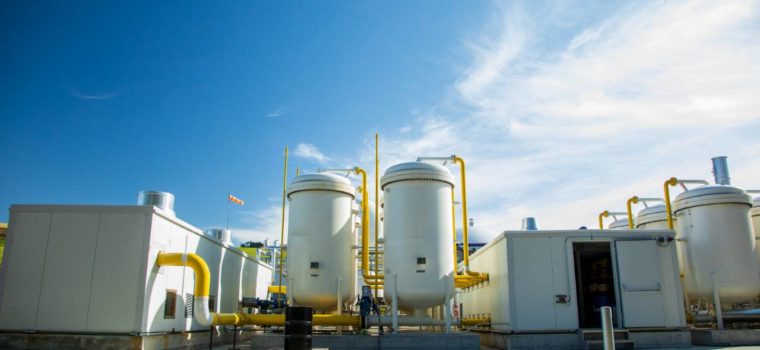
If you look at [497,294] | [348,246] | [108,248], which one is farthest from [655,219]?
[108,248]

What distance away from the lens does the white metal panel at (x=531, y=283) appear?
618 inches

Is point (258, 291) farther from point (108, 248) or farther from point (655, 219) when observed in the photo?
point (655, 219)

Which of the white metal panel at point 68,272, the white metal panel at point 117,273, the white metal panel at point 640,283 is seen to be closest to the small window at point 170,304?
the white metal panel at point 117,273

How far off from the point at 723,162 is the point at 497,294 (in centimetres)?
1093

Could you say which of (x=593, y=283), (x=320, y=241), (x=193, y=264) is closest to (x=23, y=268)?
(x=193, y=264)

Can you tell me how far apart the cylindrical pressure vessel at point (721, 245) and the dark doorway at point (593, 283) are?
2522mm

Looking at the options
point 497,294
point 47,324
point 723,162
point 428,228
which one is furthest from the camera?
point 723,162

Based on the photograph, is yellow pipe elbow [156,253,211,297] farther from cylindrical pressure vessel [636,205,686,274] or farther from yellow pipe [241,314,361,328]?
cylindrical pressure vessel [636,205,686,274]

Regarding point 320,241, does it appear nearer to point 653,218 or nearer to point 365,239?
point 365,239

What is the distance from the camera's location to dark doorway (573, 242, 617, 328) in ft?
60.5

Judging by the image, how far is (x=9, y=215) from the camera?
13.1m

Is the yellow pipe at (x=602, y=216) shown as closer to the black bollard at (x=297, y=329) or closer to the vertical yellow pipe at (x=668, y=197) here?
the vertical yellow pipe at (x=668, y=197)

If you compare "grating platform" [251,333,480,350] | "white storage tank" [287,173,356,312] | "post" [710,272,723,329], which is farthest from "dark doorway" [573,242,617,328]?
"white storage tank" [287,173,356,312]

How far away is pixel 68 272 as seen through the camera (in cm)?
1271
